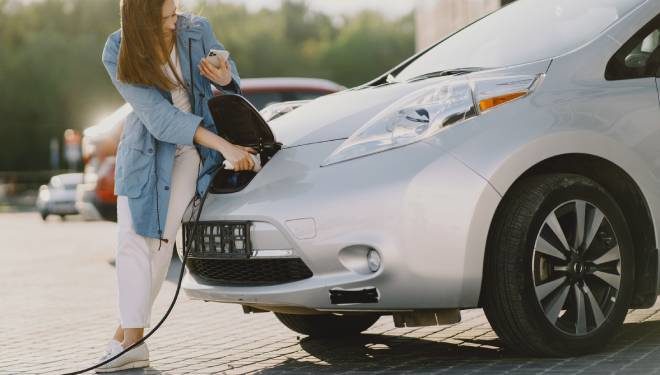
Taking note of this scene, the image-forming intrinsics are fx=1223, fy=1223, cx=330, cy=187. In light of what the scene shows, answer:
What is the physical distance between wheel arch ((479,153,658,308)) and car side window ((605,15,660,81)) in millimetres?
389

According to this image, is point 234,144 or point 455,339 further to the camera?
point 455,339

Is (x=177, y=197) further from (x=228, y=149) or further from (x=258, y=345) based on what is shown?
(x=258, y=345)

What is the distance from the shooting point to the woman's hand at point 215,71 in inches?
213

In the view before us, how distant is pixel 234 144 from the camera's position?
5.31 metres

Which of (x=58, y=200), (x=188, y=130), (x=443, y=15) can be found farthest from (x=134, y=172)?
(x=443, y=15)

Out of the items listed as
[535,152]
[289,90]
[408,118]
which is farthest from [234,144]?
[289,90]

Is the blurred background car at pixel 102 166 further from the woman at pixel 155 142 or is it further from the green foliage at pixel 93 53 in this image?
the green foliage at pixel 93 53

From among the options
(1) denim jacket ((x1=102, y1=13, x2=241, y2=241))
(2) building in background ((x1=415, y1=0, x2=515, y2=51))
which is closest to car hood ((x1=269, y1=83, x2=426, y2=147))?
(1) denim jacket ((x1=102, y1=13, x2=241, y2=241))

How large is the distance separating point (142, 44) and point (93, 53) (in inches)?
3129

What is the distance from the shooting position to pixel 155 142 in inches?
213

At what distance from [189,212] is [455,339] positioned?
1.49 meters

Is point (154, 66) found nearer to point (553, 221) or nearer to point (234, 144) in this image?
point (234, 144)

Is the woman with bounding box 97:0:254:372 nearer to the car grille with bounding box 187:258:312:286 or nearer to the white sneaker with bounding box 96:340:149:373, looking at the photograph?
the white sneaker with bounding box 96:340:149:373

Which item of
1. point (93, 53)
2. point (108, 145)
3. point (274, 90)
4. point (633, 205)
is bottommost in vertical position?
point (633, 205)
